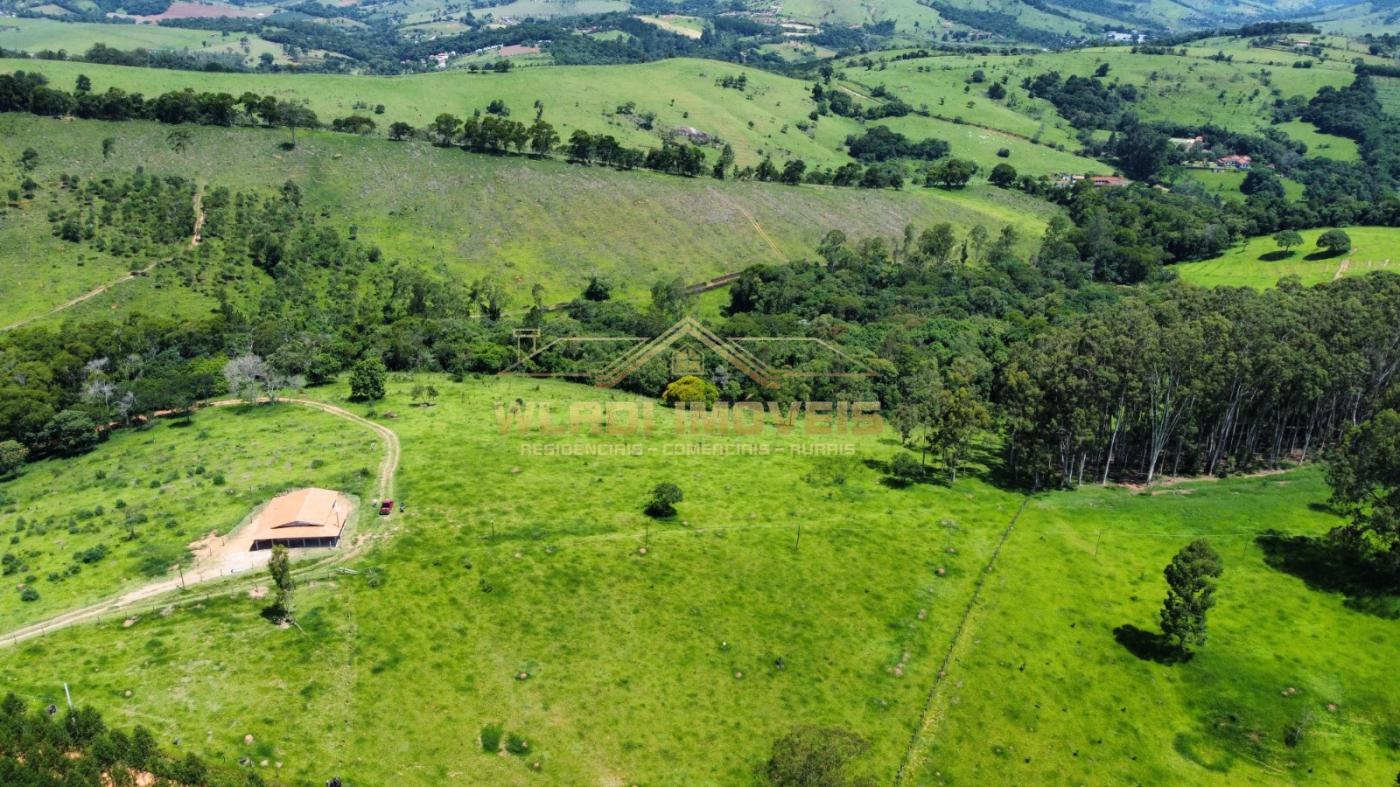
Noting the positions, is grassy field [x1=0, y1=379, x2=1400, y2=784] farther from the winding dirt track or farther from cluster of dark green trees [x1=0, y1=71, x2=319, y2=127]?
cluster of dark green trees [x1=0, y1=71, x2=319, y2=127]

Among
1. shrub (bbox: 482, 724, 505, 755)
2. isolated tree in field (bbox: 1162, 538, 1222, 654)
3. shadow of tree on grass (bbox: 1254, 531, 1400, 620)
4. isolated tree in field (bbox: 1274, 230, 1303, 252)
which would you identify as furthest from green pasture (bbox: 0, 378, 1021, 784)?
isolated tree in field (bbox: 1274, 230, 1303, 252)

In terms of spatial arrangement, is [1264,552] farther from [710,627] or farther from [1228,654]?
[710,627]

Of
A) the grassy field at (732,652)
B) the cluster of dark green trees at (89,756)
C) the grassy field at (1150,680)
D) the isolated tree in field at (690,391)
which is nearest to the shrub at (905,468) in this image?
the grassy field at (732,652)

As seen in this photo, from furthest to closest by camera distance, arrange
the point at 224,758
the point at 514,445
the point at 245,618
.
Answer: the point at 514,445 → the point at 245,618 → the point at 224,758

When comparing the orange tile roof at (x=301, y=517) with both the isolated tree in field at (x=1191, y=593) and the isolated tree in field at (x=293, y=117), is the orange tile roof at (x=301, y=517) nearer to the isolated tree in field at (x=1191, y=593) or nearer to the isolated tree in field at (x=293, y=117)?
the isolated tree in field at (x=1191, y=593)

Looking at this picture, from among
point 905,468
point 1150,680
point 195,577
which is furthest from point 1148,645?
point 195,577

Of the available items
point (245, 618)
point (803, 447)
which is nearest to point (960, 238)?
point (803, 447)

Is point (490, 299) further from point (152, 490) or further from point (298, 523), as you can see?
point (298, 523)
